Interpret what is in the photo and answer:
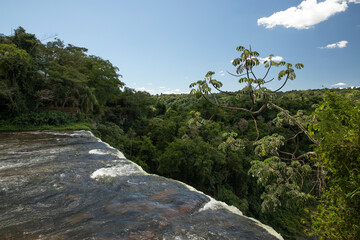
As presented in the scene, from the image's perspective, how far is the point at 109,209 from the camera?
8.20ft

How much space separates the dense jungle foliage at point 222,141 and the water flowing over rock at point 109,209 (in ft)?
2.72

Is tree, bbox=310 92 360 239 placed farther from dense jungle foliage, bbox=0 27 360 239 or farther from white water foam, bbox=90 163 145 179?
white water foam, bbox=90 163 145 179

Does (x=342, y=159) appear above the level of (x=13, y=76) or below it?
below

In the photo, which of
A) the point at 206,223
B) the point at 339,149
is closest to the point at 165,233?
the point at 206,223

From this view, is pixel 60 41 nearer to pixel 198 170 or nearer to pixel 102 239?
pixel 198 170

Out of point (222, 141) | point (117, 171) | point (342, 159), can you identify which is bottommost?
point (222, 141)

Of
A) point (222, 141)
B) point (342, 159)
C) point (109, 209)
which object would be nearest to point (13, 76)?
point (222, 141)

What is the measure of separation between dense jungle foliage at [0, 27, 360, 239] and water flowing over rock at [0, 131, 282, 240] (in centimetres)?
83

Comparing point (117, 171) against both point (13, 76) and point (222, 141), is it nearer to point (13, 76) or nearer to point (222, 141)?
point (222, 141)

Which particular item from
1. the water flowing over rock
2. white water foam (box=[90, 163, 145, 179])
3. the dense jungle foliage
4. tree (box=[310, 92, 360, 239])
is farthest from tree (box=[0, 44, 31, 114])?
tree (box=[310, 92, 360, 239])

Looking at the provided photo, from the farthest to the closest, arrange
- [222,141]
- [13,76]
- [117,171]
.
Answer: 1. [222,141]
2. [13,76]
3. [117,171]

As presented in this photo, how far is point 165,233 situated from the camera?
1988 mm

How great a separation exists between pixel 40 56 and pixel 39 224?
20.7 metres

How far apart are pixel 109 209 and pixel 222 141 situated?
13.7 metres
